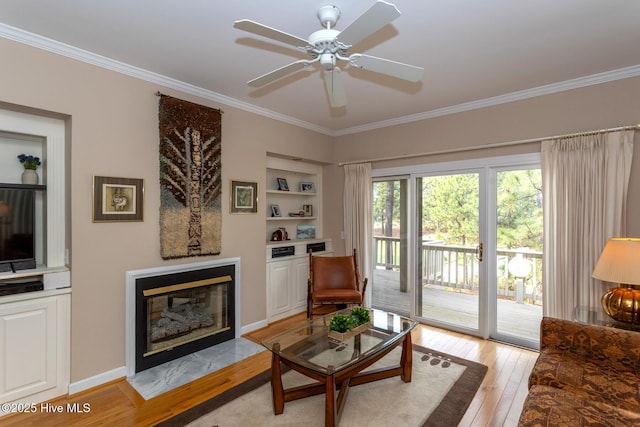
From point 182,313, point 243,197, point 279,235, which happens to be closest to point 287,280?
point 279,235

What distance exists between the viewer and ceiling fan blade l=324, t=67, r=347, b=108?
208 cm

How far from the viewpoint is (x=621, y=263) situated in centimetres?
227

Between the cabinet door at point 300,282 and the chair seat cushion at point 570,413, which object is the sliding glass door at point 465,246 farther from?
the chair seat cushion at point 570,413

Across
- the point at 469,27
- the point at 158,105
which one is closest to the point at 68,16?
the point at 158,105

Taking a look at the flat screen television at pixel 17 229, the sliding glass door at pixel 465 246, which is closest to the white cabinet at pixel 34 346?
the flat screen television at pixel 17 229

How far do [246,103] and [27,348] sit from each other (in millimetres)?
2936

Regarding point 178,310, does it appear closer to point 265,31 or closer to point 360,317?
point 360,317

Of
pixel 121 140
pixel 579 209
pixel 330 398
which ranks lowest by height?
pixel 330 398

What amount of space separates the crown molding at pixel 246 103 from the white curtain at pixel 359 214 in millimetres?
682

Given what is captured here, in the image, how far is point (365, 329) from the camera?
2.59 meters

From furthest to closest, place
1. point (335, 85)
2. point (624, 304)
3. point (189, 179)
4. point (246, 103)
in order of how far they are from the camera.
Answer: point (246, 103) → point (189, 179) → point (624, 304) → point (335, 85)

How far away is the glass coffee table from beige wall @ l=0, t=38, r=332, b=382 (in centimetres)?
147

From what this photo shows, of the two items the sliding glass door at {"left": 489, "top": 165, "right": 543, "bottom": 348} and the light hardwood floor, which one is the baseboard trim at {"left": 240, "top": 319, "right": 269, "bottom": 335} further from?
the sliding glass door at {"left": 489, "top": 165, "right": 543, "bottom": 348}

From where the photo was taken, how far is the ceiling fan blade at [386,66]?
74.7 inches
